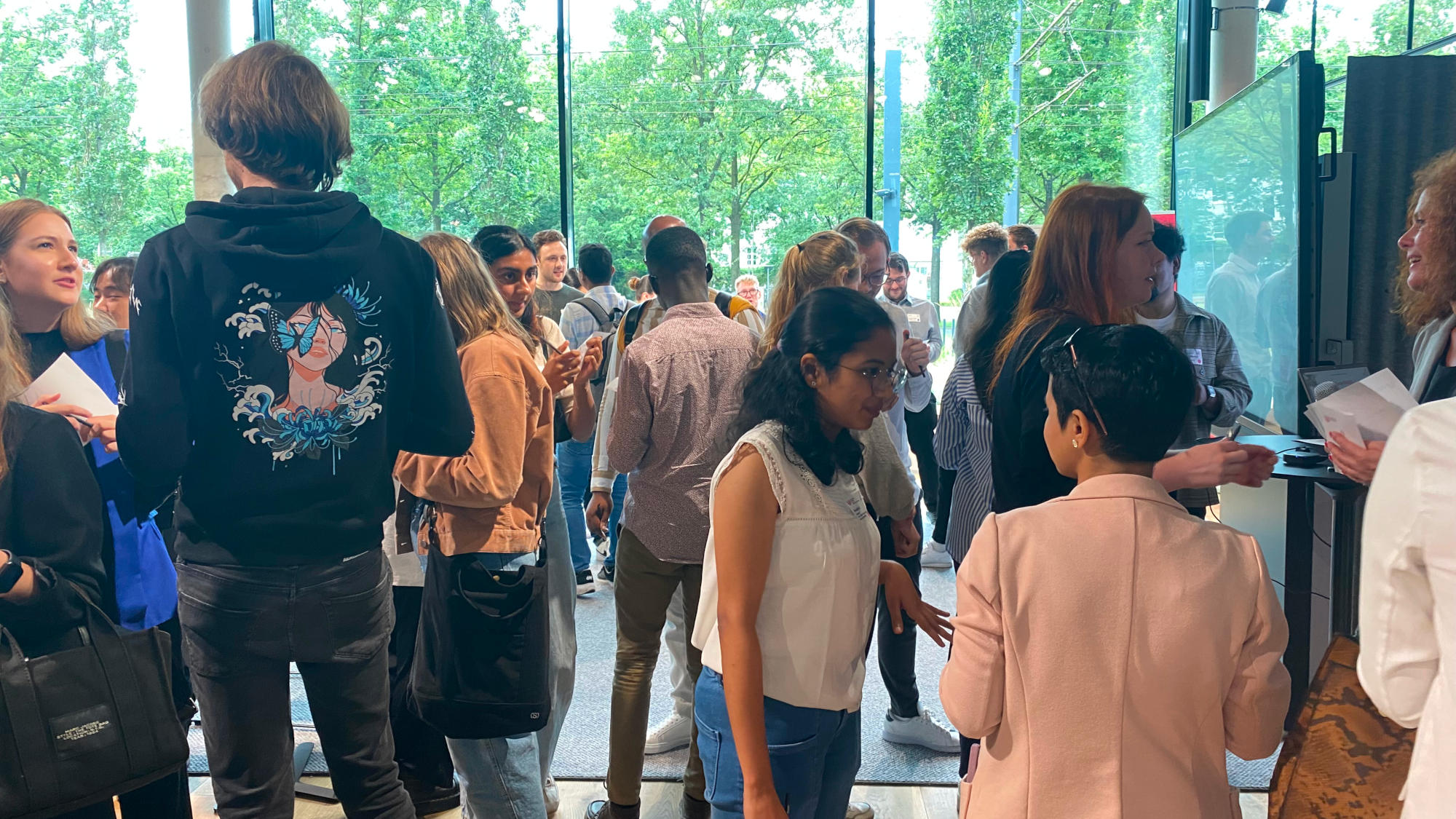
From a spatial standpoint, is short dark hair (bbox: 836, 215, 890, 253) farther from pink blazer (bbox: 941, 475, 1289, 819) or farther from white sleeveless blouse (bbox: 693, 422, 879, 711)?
pink blazer (bbox: 941, 475, 1289, 819)

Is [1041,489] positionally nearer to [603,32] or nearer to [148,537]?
[148,537]

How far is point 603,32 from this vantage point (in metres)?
7.44

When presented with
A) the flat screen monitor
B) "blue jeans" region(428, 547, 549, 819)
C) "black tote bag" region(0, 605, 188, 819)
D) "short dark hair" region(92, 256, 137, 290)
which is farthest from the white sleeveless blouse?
"short dark hair" region(92, 256, 137, 290)

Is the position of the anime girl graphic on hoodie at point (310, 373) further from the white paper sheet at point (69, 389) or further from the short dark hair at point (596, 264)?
the short dark hair at point (596, 264)

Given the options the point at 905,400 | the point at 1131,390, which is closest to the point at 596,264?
the point at 905,400

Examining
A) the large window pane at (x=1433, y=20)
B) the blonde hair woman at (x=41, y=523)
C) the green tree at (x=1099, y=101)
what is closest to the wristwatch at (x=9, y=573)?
the blonde hair woman at (x=41, y=523)

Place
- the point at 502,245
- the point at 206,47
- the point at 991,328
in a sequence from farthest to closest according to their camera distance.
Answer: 1. the point at 206,47
2. the point at 502,245
3. the point at 991,328

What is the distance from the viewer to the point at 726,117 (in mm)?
7441

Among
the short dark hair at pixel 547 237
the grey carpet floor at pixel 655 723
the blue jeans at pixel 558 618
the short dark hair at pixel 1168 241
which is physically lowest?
the grey carpet floor at pixel 655 723

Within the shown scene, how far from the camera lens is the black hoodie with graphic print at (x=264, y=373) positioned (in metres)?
1.58

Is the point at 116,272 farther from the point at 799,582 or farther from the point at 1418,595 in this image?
the point at 1418,595

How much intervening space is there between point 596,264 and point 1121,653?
14.2 feet

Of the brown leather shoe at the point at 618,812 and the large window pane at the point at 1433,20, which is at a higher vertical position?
the large window pane at the point at 1433,20

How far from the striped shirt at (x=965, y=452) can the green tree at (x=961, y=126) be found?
4862 mm
